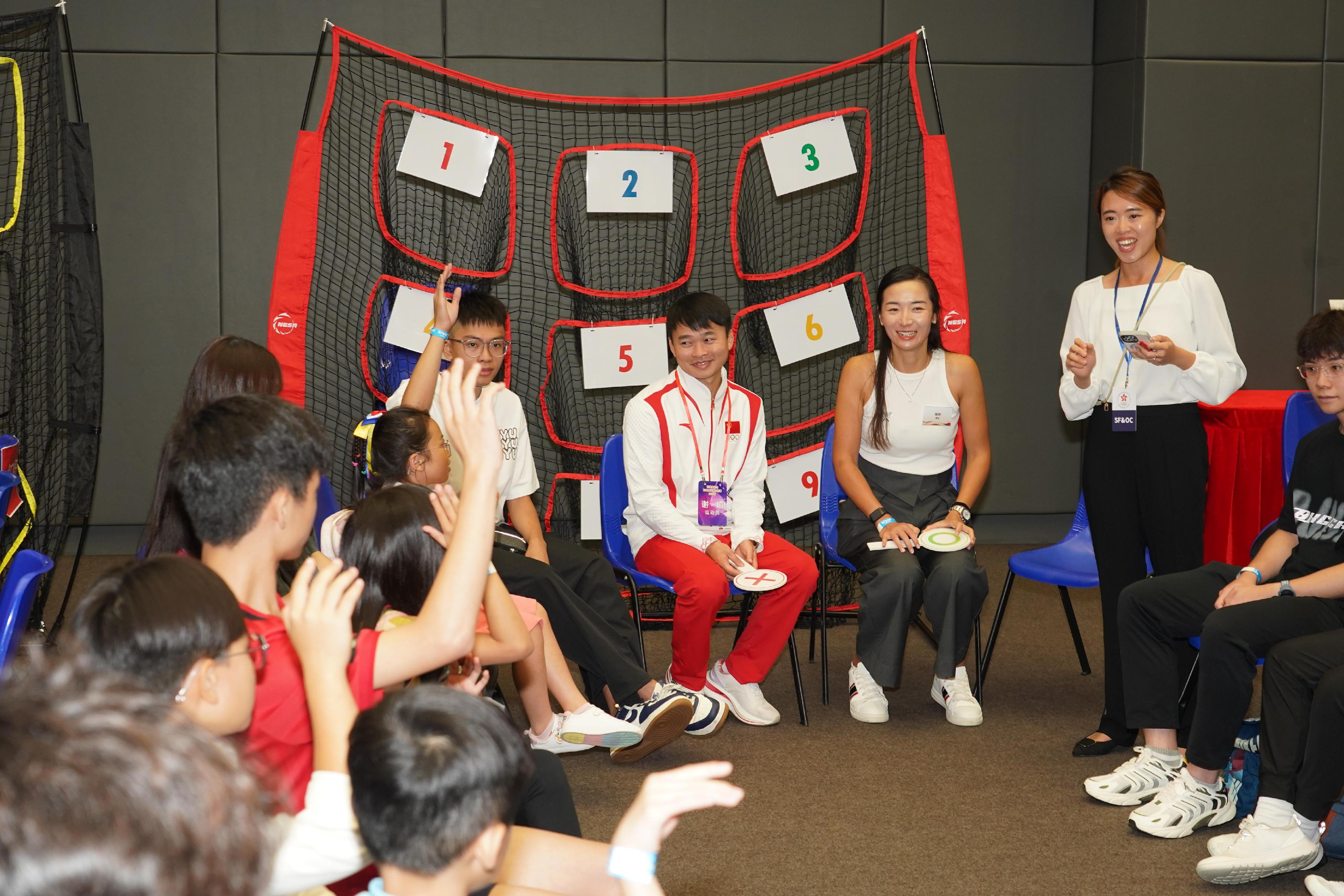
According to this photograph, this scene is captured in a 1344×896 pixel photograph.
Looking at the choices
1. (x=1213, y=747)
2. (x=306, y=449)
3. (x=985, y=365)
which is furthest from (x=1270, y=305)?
(x=306, y=449)

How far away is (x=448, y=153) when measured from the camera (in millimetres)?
4418

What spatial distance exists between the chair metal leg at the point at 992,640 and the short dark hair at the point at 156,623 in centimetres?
280

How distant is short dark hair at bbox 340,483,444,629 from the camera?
75.2 inches

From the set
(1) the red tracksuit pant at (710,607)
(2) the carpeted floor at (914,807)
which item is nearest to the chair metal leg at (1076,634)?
(2) the carpeted floor at (914,807)

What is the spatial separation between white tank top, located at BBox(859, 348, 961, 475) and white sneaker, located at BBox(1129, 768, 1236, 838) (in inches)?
54.0

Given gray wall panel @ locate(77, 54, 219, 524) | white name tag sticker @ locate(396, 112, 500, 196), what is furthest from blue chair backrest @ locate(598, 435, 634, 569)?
gray wall panel @ locate(77, 54, 219, 524)

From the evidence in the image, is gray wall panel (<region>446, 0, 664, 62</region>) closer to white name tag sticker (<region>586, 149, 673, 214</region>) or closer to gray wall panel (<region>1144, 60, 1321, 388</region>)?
white name tag sticker (<region>586, 149, 673, 214</region>)

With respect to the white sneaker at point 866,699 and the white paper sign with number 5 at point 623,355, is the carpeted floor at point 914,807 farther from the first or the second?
the white paper sign with number 5 at point 623,355

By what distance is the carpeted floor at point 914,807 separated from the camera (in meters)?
2.42

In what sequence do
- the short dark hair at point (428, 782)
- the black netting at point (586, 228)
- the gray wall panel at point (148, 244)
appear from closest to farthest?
the short dark hair at point (428, 782), the black netting at point (586, 228), the gray wall panel at point (148, 244)

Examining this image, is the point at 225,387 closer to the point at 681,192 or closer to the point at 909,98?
the point at 681,192

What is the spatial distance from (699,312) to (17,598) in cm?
225

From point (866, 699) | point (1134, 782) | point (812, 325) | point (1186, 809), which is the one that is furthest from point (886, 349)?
point (1186, 809)

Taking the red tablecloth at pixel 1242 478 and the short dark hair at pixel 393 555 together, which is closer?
the short dark hair at pixel 393 555
